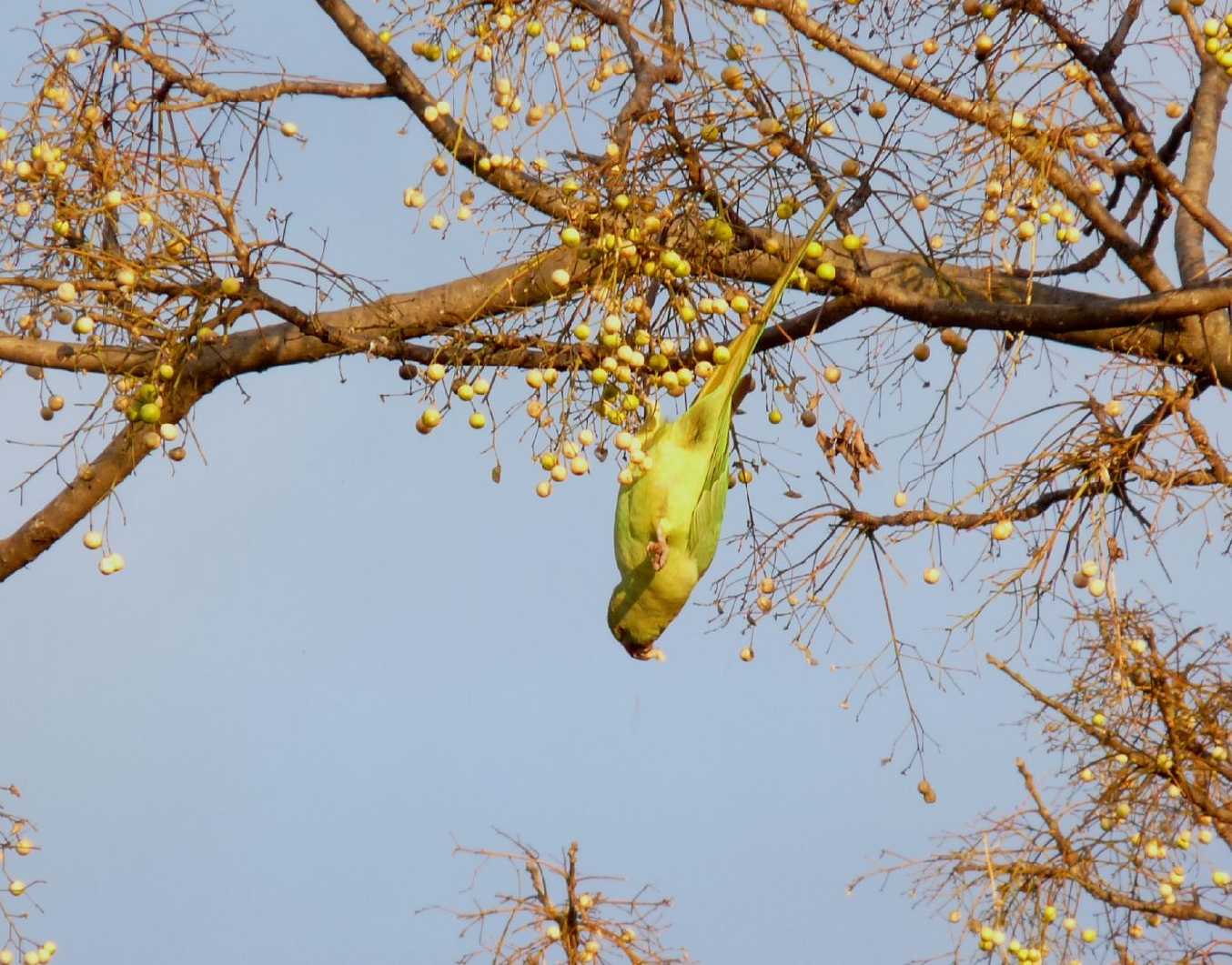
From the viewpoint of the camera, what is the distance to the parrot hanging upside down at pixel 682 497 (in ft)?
9.12

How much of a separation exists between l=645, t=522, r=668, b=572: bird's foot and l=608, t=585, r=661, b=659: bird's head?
19 centimetres

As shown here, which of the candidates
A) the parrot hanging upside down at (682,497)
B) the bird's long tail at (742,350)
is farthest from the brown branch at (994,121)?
the bird's long tail at (742,350)

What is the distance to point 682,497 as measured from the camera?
9.16 feet

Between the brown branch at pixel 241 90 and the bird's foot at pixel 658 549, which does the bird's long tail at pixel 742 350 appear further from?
the brown branch at pixel 241 90

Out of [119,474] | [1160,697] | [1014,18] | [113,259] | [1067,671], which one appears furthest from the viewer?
[1067,671]

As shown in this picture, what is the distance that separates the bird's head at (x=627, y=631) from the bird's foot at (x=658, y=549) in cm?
19

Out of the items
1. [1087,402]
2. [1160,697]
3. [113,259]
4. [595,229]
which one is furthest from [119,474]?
[1160,697]

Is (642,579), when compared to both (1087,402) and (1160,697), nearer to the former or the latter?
(1087,402)

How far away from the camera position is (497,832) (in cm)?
404

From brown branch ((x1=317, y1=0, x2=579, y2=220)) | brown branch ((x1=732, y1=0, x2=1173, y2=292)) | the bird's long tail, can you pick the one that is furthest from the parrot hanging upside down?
brown branch ((x1=732, y1=0, x2=1173, y2=292))

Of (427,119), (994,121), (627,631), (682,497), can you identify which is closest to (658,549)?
(682,497)

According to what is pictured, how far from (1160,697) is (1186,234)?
1.45m

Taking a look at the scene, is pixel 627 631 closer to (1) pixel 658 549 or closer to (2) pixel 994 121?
(1) pixel 658 549

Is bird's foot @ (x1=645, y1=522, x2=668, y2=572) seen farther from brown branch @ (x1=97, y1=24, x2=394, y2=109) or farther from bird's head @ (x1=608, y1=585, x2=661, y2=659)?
brown branch @ (x1=97, y1=24, x2=394, y2=109)
